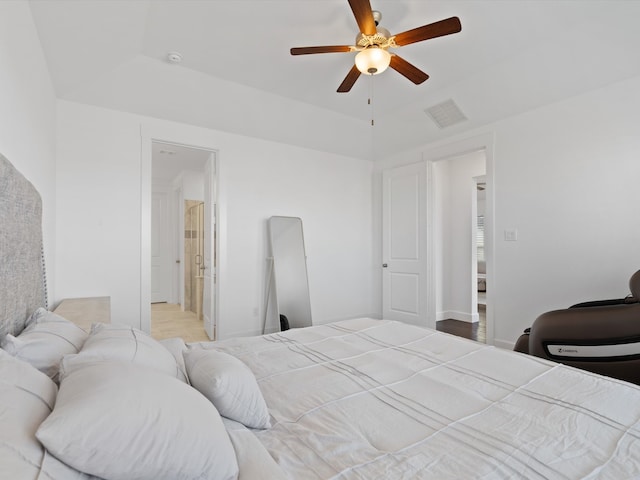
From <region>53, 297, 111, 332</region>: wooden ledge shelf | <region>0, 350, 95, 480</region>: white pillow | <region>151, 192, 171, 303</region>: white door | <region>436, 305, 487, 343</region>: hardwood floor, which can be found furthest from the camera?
<region>151, 192, 171, 303</region>: white door

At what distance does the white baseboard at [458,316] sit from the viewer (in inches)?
201

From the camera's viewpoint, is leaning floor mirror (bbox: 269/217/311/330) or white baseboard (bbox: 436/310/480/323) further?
white baseboard (bbox: 436/310/480/323)

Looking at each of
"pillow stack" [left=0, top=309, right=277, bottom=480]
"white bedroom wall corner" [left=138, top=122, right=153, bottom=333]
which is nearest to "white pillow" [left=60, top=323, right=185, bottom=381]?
"pillow stack" [left=0, top=309, right=277, bottom=480]

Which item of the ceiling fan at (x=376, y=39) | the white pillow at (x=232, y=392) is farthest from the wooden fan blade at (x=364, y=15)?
the white pillow at (x=232, y=392)

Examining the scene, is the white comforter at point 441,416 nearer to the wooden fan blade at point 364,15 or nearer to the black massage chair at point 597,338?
the black massage chair at point 597,338

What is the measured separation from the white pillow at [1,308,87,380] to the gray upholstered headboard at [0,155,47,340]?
0.36 ft

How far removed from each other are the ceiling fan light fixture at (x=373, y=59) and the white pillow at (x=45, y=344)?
2.23 m

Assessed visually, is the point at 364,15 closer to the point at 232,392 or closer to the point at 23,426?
the point at 232,392

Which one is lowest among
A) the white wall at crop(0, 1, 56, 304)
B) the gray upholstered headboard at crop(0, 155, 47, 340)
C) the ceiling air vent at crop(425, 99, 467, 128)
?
the gray upholstered headboard at crop(0, 155, 47, 340)

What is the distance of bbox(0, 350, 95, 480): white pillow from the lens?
557 millimetres

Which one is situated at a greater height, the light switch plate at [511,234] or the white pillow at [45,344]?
the light switch plate at [511,234]

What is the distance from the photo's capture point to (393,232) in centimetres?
488

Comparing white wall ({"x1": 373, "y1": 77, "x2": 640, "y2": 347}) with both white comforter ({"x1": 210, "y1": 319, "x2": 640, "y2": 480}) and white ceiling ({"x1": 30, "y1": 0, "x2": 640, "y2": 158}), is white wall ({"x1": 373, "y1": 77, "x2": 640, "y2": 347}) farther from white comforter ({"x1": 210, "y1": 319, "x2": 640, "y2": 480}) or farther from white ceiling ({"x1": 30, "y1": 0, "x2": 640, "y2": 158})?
white comforter ({"x1": 210, "y1": 319, "x2": 640, "y2": 480})

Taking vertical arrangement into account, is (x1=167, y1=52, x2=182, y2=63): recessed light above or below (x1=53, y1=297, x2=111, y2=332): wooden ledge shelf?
above
